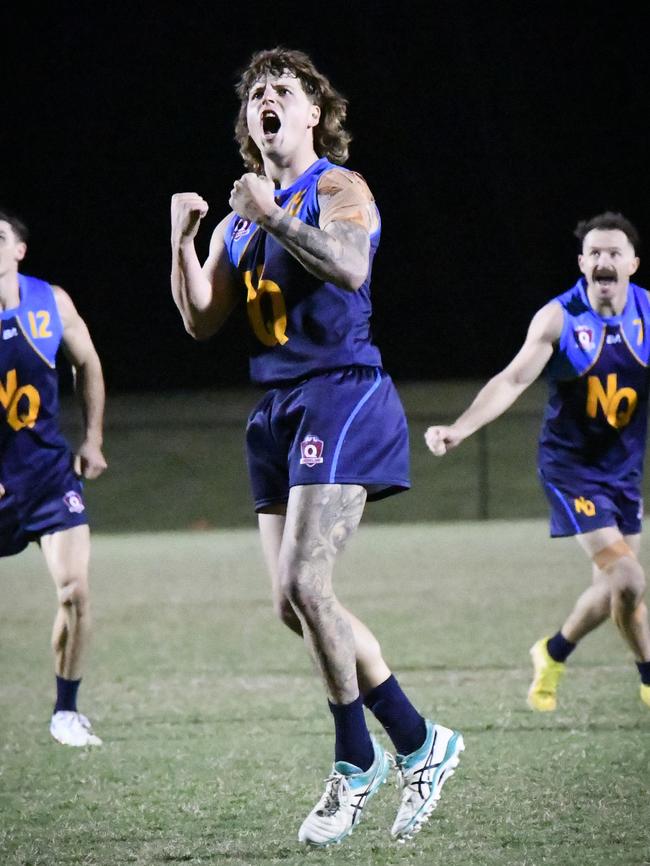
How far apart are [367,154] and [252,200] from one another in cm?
2467

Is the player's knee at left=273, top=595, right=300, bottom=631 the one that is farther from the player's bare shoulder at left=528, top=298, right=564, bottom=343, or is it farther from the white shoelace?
the player's bare shoulder at left=528, top=298, right=564, bottom=343

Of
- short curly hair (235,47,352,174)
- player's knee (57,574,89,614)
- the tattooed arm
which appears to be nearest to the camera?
the tattooed arm

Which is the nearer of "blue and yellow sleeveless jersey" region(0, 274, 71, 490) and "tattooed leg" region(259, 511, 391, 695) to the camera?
"tattooed leg" region(259, 511, 391, 695)

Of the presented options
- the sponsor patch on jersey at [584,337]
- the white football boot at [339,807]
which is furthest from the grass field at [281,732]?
the sponsor patch on jersey at [584,337]

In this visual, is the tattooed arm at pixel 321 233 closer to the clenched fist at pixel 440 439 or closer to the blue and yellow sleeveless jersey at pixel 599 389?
the clenched fist at pixel 440 439

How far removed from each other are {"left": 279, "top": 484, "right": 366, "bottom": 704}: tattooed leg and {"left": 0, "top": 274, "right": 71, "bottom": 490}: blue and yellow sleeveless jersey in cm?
230

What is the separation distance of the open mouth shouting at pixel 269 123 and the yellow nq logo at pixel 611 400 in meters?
2.59

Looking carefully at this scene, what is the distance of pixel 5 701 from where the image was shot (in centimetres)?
662

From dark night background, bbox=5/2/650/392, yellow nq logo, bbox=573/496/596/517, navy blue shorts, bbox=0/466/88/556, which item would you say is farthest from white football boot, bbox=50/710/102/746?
dark night background, bbox=5/2/650/392

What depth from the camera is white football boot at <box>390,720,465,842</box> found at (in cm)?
388

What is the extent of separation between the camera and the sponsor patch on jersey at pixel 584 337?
6168mm

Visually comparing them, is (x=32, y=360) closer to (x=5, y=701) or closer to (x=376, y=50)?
(x=5, y=701)

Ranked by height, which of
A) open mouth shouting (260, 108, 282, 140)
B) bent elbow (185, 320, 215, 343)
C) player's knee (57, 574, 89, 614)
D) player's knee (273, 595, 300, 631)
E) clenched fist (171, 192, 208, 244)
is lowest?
player's knee (57, 574, 89, 614)

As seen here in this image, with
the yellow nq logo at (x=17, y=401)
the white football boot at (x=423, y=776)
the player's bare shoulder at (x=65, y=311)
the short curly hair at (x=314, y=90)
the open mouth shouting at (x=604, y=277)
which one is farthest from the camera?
the open mouth shouting at (x=604, y=277)
